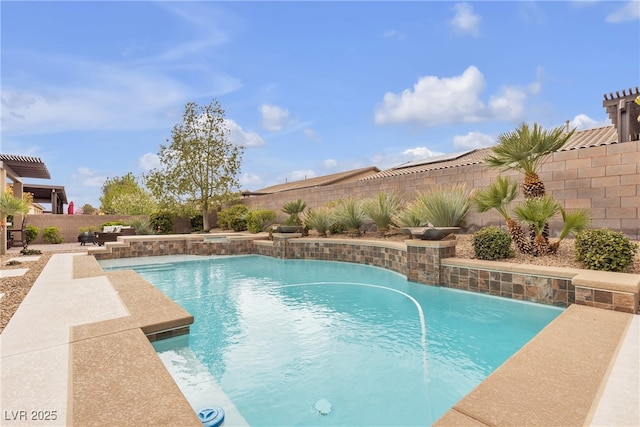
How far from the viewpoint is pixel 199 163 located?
51.9 ft

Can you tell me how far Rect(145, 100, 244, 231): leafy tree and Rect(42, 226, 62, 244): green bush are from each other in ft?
18.1

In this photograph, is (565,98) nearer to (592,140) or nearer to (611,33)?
(611,33)

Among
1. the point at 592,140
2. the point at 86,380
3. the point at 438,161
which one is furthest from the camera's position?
the point at 438,161

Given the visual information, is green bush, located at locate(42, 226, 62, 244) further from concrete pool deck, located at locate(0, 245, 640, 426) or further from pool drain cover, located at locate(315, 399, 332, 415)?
pool drain cover, located at locate(315, 399, 332, 415)

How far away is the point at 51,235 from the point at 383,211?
17.0 meters

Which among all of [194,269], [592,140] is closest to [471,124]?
[592,140]

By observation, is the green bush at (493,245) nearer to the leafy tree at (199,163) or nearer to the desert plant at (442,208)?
the desert plant at (442,208)

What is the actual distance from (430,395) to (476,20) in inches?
321

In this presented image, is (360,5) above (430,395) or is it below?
above

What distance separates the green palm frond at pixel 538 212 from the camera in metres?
5.31

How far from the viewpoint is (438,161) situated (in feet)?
47.1

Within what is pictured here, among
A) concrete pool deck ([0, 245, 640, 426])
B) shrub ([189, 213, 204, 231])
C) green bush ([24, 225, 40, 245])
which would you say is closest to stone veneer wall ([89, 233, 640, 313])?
concrete pool deck ([0, 245, 640, 426])

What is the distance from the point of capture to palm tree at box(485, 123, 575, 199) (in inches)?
216

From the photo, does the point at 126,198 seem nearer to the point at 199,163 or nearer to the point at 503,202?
the point at 199,163
